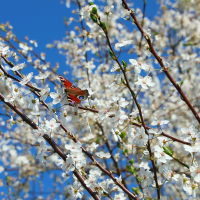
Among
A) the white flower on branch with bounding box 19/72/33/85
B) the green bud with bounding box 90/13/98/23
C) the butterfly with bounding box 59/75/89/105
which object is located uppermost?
the green bud with bounding box 90/13/98/23

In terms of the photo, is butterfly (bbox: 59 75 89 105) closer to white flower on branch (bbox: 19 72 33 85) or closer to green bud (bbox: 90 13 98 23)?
white flower on branch (bbox: 19 72 33 85)

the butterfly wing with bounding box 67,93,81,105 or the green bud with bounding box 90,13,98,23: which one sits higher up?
the green bud with bounding box 90,13,98,23

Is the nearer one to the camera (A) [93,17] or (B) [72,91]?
(B) [72,91]

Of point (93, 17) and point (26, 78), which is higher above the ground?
point (93, 17)

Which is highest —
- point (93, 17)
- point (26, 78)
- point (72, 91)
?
point (93, 17)

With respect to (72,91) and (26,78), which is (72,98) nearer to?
(72,91)

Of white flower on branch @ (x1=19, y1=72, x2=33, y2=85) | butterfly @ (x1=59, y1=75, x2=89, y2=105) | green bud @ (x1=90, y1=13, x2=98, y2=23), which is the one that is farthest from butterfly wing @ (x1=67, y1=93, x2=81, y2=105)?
green bud @ (x1=90, y1=13, x2=98, y2=23)

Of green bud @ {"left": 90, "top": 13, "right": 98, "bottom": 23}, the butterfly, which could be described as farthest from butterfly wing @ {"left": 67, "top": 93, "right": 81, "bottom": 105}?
green bud @ {"left": 90, "top": 13, "right": 98, "bottom": 23}

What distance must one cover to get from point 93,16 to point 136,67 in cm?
55

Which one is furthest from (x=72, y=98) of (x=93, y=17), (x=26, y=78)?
(x=93, y=17)

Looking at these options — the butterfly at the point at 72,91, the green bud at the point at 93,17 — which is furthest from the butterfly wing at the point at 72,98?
the green bud at the point at 93,17

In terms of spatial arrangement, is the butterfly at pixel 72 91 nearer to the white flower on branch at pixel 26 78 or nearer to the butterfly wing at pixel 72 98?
the butterfly wing at pixel 72 98

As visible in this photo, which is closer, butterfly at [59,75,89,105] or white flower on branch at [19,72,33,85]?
butterfly at [59,75,89,105]

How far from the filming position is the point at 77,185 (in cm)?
200
